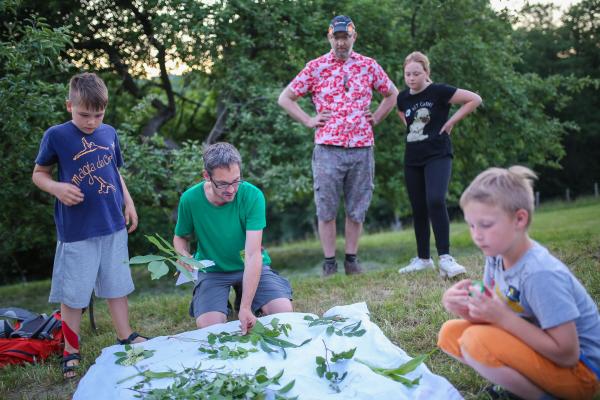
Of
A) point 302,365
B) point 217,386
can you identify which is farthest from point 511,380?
point 217,386

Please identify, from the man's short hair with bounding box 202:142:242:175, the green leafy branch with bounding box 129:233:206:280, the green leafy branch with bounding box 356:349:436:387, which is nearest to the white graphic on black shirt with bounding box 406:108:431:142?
the man's short hair with bounding box 202:142:242:175

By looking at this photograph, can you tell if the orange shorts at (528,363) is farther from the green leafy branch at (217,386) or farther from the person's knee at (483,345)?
the green leafy branch at (217,386)

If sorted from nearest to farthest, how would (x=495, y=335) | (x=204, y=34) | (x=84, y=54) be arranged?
1. (x=495, y=335)
2. (x=204, y=34)
3. (x=84, y=54)

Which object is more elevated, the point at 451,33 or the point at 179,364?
the point at 451,33

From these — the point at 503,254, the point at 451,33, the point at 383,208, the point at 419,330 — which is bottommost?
the point at 383,208

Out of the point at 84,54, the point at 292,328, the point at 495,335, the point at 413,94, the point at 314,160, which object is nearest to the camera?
the point at 495,335

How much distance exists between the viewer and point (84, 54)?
9359 millimetres

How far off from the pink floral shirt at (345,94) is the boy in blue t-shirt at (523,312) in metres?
2.80

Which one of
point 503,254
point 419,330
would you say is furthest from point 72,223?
point 503,254

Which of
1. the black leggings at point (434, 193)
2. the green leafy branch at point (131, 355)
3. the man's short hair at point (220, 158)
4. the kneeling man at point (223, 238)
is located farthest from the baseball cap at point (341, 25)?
the green leafy branch at point (131, 355)

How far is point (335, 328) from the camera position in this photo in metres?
3.34

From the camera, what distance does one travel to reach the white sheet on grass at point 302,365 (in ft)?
8.43

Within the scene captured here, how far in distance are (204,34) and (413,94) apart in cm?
442

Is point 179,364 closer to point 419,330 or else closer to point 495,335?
point 419,330
